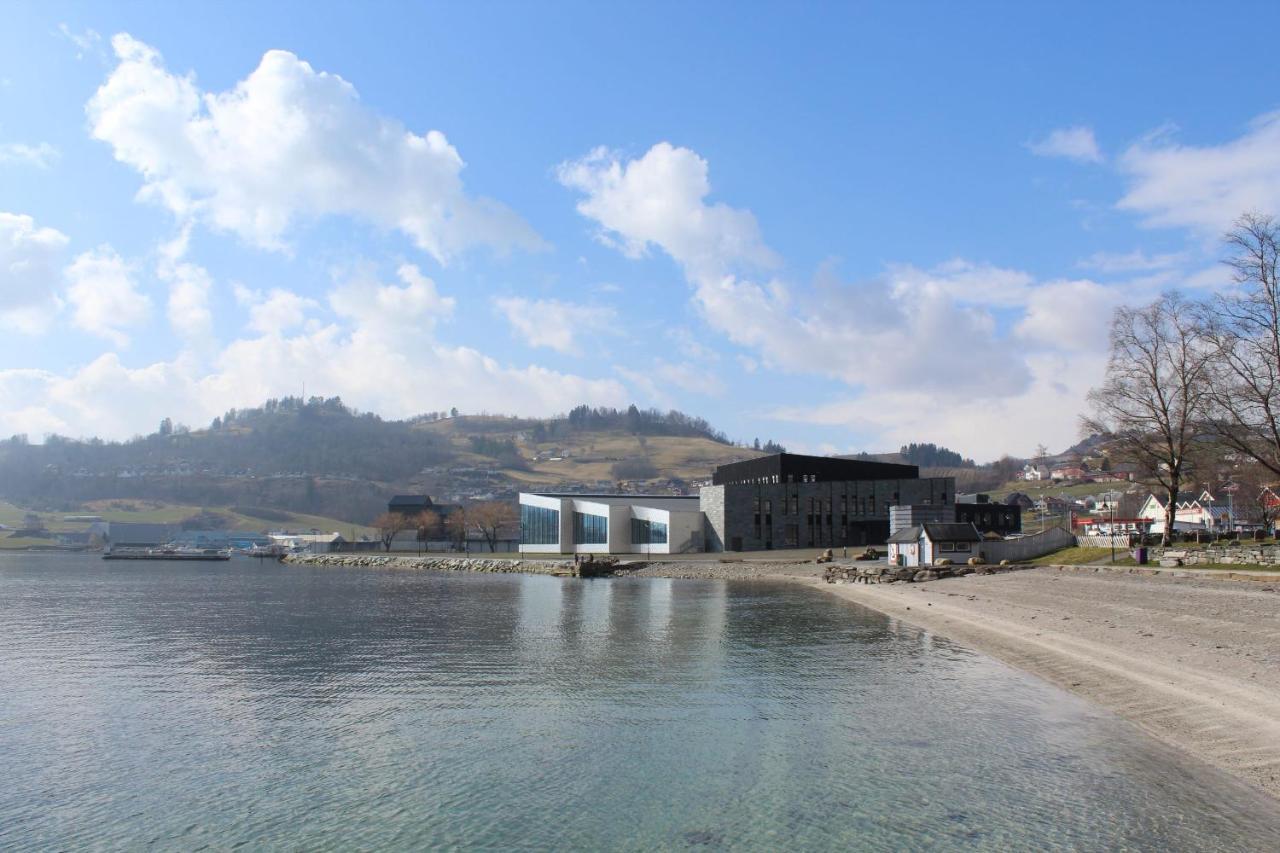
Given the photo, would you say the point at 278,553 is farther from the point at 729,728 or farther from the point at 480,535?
the point at 729,728

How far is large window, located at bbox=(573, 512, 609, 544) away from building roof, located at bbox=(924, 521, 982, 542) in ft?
162

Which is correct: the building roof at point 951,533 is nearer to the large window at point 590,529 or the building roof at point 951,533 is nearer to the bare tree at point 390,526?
the large window at point 590,529

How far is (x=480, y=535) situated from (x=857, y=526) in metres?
91.9

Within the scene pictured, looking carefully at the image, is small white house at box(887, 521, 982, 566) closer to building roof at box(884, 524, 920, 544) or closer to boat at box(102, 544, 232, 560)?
building roof at box(884, 524, 920, 544)

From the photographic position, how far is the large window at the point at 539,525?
11731 cm

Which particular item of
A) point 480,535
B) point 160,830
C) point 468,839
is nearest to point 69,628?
point 160,830

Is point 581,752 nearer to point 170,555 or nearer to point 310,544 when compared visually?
point 170,555

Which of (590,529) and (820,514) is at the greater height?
(820,514)

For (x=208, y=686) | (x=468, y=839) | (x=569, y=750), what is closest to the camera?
(x=468, y=839)

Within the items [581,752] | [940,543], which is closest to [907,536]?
[940,543]

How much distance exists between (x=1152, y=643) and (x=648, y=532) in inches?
Result: 3203

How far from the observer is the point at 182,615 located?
156 ft

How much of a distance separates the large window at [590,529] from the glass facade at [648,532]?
3.57m

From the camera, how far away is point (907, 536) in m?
70.9
